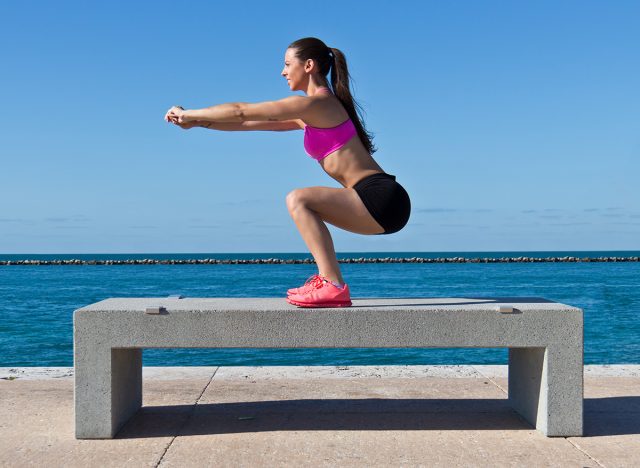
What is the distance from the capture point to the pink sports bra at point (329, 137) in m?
4.48

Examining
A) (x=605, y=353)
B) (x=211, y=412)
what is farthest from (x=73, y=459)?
(x=605, y=353)

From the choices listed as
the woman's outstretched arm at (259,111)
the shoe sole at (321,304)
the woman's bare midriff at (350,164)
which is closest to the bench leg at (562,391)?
the shoe sole at (321,304)

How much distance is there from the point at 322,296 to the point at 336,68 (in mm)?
1509

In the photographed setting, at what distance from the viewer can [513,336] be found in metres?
4.06

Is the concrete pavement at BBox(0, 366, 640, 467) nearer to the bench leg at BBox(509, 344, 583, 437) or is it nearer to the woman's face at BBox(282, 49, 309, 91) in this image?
the bench leg at BBox(509, 344, 583, 437)

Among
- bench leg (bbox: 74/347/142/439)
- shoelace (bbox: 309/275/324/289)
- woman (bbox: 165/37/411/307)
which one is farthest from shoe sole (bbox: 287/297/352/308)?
bench leg (bbox: 74/347/142/439)

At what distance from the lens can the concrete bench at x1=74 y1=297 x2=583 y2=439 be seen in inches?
157

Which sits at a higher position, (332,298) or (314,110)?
(314,110)

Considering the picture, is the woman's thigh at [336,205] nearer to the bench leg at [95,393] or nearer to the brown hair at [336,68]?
the brown hair at [336,68]

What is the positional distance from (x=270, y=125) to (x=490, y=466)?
2531 millimetres

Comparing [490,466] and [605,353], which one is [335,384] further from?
[605,353]

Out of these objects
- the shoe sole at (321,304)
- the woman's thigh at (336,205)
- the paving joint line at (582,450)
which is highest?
the woman's thigh at (336,205)

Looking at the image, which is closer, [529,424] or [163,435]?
[163,435]

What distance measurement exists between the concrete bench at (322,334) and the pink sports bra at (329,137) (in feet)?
3.36
